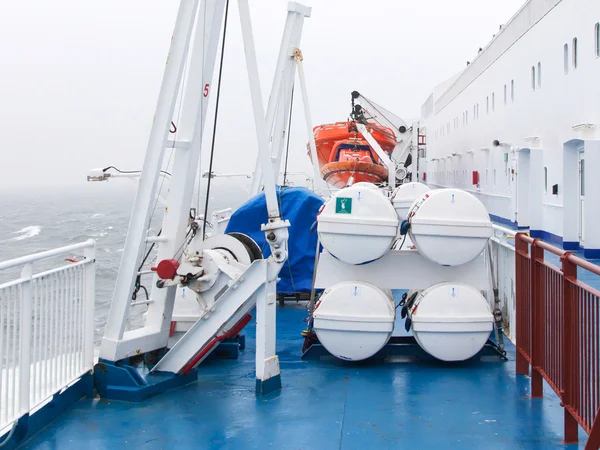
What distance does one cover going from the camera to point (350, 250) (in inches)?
259

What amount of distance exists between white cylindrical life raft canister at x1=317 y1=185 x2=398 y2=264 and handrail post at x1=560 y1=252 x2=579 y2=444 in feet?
7.99

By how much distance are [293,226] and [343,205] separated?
9.33ft

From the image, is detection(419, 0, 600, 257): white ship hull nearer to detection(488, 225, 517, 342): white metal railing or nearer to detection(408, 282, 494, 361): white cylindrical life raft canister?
detection(488, 225, 517, 342): white metal railing

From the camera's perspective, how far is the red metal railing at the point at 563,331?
151 inches

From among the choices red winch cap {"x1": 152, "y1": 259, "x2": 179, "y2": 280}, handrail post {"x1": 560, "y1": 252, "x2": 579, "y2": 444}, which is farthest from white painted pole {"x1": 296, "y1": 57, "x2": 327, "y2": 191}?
handrail post {"x1": 560, "y1": 252, "x2": 579, "y2": 444}

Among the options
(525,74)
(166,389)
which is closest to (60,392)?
(166,389)

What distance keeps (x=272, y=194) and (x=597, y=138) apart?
947 cm

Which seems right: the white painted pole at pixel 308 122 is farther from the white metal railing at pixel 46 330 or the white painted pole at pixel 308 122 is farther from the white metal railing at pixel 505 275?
the white metal railing at pixel 46 330

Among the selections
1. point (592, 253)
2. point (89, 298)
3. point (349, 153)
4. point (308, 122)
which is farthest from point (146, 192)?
point (349, 153)

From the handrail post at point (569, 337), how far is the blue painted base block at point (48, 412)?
3427 mm

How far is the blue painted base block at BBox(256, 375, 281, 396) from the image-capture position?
5.79 metres

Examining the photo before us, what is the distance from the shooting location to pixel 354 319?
6.38 metres

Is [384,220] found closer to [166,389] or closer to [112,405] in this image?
[166,389]

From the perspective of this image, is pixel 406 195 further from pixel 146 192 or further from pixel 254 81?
pixel 146 192
